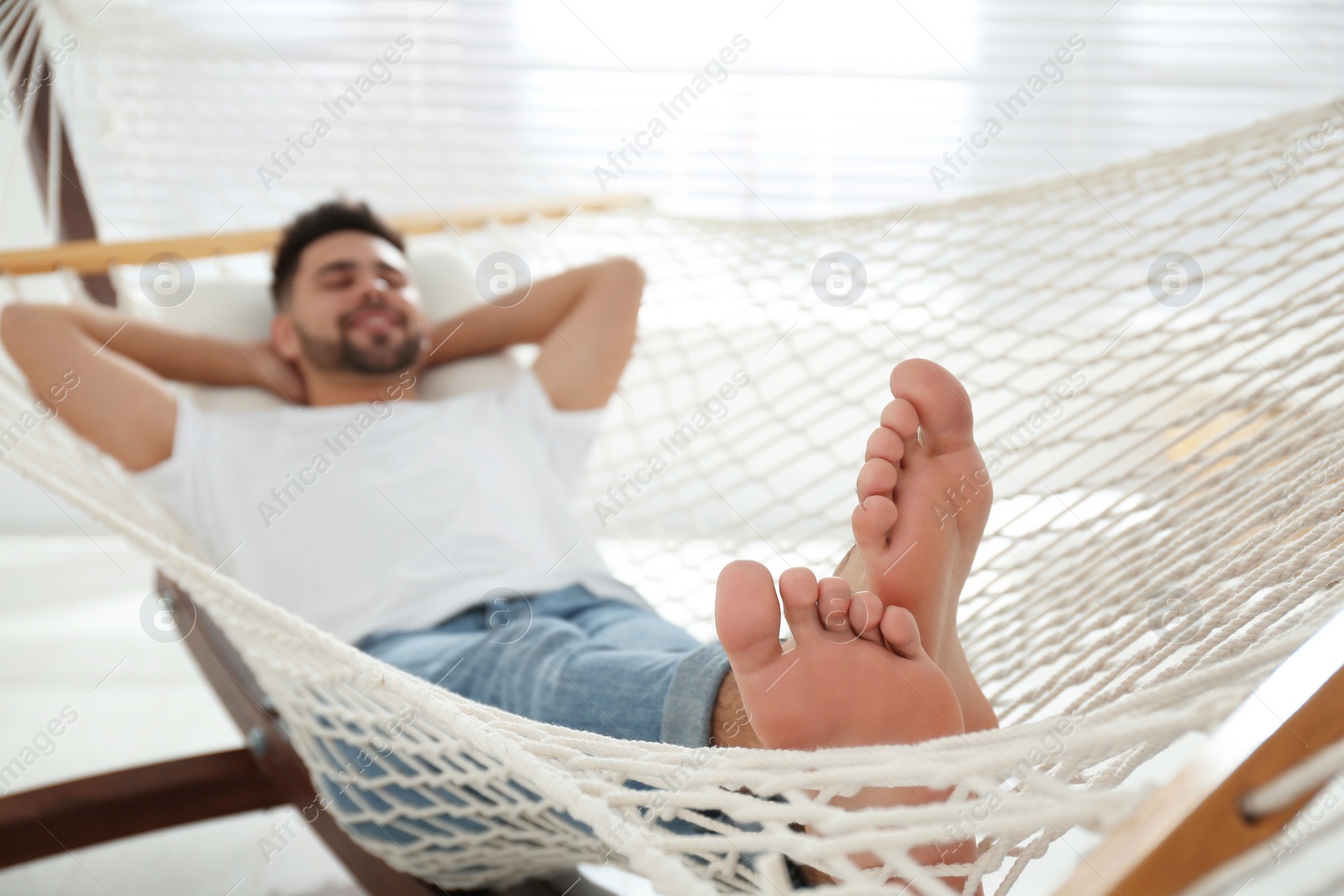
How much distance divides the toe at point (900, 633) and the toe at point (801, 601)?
30 millimetres

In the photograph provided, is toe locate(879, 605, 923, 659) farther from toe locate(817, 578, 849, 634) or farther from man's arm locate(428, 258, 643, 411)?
man's arm locate(428, 258, 643, 411)

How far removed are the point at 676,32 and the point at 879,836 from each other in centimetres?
224

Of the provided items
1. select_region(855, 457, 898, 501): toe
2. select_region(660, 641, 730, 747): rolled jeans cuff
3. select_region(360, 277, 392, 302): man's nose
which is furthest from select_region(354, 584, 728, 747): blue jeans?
select_region(360, 277, 392, 302): man's nose

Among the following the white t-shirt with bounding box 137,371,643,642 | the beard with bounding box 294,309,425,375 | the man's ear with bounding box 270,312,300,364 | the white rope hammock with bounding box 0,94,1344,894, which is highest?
the man's ear with bounding box 270,312,300,364

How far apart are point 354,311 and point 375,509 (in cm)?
23

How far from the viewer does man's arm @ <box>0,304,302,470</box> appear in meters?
0.87

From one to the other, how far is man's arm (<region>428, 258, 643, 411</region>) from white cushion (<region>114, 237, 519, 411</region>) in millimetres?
27

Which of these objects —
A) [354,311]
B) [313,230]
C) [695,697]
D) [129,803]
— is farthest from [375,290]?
[695,697]

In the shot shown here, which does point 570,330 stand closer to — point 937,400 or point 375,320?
point 375,320

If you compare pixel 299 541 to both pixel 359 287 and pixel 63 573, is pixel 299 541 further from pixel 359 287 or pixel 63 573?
pixel 63 573

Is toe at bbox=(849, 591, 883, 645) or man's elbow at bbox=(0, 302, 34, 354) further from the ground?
man's elbow at bbox=(0, 302, 34, 354)

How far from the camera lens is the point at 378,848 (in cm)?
68

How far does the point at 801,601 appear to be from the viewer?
0.44 m

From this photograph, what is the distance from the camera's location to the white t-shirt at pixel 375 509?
0.84 metres
